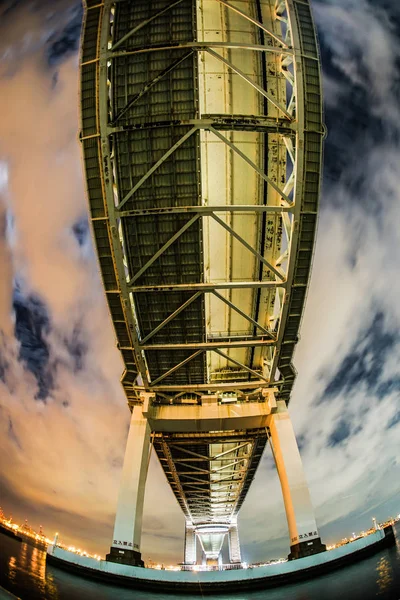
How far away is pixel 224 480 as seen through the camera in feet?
119

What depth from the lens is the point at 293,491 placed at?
16031mm

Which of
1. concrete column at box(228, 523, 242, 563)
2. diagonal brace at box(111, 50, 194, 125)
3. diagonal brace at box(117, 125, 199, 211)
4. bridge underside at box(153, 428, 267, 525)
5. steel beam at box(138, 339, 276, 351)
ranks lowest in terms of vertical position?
concrete column at box(228, 523, 242, 563)

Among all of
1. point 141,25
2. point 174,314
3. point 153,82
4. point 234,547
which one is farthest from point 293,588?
point 234,547

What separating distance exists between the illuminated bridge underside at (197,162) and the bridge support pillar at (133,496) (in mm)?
3471

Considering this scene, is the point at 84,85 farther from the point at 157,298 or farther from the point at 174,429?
the point at 174,429

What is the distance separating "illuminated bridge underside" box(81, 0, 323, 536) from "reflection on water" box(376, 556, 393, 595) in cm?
961

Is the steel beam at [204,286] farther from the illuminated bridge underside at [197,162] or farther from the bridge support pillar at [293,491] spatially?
the bridge support pillar at [293,491]

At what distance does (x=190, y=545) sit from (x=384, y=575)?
49.7 metres

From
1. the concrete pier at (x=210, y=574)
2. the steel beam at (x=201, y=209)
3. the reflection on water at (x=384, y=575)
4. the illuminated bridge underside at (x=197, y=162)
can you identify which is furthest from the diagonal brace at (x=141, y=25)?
the concrete pier at (x=210, y=574)

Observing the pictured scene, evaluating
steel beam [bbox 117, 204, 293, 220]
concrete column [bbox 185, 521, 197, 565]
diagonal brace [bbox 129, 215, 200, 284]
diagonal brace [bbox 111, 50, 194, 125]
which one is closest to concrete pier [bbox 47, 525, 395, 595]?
diagonal brace [bbox 129, 215, 200, 284]

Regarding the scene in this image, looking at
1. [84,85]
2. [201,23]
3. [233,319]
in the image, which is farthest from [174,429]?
[201,23]

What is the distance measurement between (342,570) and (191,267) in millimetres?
14465

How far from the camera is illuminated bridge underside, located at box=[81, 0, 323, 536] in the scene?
529 inches

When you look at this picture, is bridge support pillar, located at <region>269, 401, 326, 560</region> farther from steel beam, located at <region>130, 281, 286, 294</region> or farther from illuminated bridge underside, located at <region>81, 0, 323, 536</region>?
steel beam, located at <region>130, 281, 286, 294</region>
